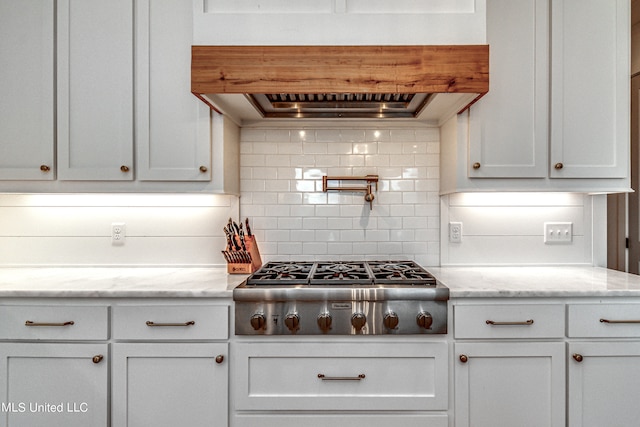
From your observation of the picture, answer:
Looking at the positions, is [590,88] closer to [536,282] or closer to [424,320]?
[536,282]

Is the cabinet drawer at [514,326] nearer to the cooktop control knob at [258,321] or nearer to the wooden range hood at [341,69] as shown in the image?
the cooktop control knob at [258,321]

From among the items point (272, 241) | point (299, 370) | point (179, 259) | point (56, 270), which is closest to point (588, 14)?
point (272, 241)

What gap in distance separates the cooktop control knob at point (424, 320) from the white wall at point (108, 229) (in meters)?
1.22

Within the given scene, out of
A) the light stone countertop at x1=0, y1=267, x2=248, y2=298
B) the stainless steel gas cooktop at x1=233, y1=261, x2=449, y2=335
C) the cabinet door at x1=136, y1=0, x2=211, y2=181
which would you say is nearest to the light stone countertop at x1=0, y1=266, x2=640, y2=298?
the light stone countertop at x1=0, y1=267, x2=248, y2=298

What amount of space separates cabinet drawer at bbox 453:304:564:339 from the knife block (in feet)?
3.48

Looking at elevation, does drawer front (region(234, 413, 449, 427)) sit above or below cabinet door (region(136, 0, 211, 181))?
below

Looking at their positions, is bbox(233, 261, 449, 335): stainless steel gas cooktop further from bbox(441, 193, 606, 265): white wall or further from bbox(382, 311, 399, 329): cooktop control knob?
bbox(441, 193, 606, 265): white wall

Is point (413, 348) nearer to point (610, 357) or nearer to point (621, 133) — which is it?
point (610, 357)

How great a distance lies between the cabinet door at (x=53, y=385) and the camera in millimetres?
1564

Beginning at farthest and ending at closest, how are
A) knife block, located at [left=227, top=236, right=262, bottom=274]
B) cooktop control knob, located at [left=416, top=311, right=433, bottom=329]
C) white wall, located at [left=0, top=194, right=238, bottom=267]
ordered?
white wall, located at [left=0, top=194, right=238, bottom=267], knife block, located at [left=227, top=236, right=262, bottom=274], cooktop control knob, located at [left=416, top=311, right=433, bottom=329]

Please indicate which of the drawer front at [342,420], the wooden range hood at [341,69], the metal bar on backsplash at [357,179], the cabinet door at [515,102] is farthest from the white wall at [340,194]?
the drawer front at [342,420]

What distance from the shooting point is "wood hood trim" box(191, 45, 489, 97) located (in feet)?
5.11

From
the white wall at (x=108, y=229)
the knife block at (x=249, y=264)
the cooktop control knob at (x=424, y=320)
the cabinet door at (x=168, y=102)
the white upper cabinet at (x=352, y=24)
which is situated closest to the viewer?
the cooktop control knob at (x=424, y=320)

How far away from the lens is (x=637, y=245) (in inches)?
99.1
